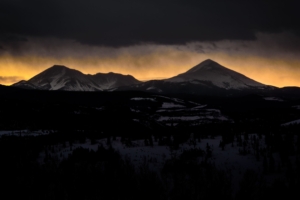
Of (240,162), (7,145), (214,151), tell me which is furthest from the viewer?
(7,145)

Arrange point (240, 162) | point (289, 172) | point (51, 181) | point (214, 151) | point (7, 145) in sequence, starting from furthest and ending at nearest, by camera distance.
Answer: point (7, 145)
point (214, 151)
point (240, 162)
point (289, 172)
point (51, 181)

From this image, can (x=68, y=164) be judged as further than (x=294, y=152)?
No

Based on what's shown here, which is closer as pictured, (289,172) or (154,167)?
(289,172)

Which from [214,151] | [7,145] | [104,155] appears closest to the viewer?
[104,155]

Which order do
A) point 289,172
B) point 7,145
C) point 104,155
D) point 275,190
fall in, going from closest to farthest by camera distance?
point 275,190, point 289,172, point 104,155, point 7,145

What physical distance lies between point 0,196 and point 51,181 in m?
1.77

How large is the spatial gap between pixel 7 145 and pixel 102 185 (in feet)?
39.3

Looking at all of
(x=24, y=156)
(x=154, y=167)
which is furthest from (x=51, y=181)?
(x=24, y=156)

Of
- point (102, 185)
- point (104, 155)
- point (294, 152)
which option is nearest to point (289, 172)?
point (294, 152)

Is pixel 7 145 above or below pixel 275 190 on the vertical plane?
above

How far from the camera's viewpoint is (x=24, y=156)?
52.2 ft

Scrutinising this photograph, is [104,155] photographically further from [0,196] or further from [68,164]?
[0,196]

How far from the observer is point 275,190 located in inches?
361

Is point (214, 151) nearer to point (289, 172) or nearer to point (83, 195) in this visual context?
point (289, 172)
